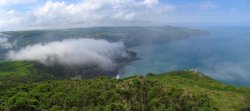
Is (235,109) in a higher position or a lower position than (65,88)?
lower

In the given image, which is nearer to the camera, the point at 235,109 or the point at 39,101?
the point at 39,101

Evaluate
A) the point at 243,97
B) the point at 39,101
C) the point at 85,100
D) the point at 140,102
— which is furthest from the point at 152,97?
the point at 243,97

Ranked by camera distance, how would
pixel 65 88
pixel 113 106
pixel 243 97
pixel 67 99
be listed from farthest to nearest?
pixel 243 97 < pixel 65 88 < pixel 67 99 < pixel 113 106

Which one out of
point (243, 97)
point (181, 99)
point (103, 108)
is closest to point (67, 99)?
point (103, 108)

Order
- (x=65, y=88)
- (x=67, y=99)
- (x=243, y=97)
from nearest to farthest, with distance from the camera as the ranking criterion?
(x=67, y=99)
(x=65, y=88)
(x=243, y=97)

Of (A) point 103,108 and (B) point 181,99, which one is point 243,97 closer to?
(B) point 181,99

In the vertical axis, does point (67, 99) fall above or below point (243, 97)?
above

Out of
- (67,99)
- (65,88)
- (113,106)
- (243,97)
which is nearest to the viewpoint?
(113,106)

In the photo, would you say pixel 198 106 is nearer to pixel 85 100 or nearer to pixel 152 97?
pixel 152 97

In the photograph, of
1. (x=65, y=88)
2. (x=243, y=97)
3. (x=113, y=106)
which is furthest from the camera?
(x=243, y=97)
